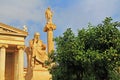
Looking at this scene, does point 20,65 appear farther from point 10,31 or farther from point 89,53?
point 89,53

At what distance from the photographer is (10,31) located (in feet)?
146

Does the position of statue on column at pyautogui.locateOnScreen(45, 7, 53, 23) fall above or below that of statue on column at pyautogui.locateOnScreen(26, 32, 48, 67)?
above

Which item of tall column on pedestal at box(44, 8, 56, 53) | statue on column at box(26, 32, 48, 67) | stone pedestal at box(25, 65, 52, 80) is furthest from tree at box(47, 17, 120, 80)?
tall column on pedestal at box(44, 8, 56, 53)

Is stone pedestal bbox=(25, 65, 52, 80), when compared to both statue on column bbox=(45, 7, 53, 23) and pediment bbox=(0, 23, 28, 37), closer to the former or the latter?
statue on column bbox=(45, 7, 53, 23)

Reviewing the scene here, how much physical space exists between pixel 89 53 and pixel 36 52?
573 inches

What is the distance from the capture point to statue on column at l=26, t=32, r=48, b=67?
108 ft

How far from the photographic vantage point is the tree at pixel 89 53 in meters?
19.2

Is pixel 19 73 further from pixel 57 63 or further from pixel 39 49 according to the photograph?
pixel 57 63

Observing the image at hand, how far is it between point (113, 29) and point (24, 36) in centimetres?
2564

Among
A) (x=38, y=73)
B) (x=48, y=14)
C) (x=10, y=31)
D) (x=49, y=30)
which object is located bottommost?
(x=38, y=73)

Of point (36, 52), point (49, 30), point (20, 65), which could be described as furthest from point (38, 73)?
point (20, 65)

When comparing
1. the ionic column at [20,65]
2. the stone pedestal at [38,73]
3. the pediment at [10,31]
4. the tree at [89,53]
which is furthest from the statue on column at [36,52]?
the tree at [89,53]

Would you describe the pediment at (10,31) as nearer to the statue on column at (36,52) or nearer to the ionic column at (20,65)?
the ionic column at (20,65)

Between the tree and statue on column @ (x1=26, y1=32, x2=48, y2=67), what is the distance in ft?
37.9
